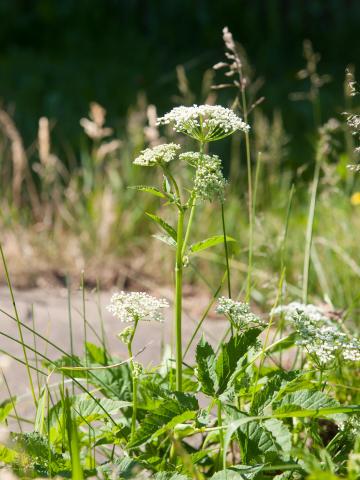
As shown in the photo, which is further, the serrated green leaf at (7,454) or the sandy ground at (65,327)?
the sandy ground at (65,327)

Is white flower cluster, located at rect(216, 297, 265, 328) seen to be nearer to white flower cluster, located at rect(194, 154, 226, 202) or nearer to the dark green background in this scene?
white flower cluster, located at rect(194, 154, 226, 202)

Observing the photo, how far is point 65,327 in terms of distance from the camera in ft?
9.30

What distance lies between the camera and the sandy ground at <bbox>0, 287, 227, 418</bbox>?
2.42 metres

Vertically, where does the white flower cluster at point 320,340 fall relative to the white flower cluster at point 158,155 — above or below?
below

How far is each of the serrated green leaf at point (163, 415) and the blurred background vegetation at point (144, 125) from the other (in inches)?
29.0

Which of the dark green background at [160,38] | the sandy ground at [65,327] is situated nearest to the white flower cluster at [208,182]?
the sandy ground at [65,327]

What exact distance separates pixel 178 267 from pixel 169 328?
139cm

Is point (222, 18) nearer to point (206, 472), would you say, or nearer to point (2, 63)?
point (2, 63)

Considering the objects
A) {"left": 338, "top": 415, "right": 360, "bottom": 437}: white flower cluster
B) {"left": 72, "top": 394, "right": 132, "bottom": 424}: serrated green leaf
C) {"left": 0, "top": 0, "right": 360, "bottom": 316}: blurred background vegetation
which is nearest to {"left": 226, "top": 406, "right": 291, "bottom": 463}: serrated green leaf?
{"left": 338, "top": 415, "right": 360, "bottom": 437}: white flower cluster

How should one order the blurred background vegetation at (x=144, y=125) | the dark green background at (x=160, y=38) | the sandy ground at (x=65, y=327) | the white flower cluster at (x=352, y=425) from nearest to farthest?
the white flower cluster at (x=352, y=425), the sandy ground at (x=65, y=327), the blurred background vegetation at (x=144, y=125), the dark green background at (x=160, y=38)

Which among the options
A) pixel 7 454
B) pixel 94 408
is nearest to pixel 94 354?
pixel 94 408

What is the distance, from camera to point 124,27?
25.8 ft

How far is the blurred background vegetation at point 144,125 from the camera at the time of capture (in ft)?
11.3

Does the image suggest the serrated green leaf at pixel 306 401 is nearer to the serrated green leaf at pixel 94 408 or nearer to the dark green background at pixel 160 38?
the serrated green leaf at pixel 94 408
